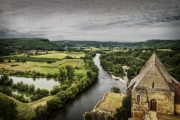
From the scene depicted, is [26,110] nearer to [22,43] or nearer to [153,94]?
[153,94]

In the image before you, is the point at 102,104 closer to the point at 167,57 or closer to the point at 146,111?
the point at 146,111

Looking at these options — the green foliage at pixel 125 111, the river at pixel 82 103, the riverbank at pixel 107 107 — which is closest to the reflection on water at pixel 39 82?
the river at pixel 82 103

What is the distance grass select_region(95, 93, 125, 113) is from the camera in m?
15.6

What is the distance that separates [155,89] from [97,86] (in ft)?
60.3

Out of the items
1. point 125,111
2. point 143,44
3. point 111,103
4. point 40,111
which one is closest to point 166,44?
point 143,44

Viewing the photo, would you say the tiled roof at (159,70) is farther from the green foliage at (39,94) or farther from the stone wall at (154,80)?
the green foliage at (39,94)

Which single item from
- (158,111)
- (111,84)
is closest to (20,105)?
(158,111)

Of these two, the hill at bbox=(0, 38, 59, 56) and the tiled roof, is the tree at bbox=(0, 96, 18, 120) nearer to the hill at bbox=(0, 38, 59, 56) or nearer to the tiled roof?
the hill at bbox=(0, 38, 59, 56)

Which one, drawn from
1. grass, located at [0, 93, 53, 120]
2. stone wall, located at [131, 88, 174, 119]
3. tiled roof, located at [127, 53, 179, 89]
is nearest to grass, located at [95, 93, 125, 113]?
tiled roof, located at [127, 53, 179, 89]

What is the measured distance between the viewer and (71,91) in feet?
77.5

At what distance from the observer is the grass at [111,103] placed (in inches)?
613

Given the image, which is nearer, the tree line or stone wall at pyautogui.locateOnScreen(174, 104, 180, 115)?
stone wall at pyautogui.locateOnScreen(174, 104, 180, 115)


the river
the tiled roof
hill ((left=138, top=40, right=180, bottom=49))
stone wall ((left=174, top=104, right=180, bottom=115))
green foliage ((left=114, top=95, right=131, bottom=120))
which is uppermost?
hill ((left=138, top=40, right=180, bottom=49))

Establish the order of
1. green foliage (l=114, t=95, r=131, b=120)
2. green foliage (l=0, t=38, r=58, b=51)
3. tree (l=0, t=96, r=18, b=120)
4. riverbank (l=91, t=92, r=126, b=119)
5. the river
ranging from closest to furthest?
green foliage (l=114, t=95, r=131, b=120), tree (l=0, t=96, r=18, b=120), riverbank (l=91, t=92, r=126, b=119), the river, green foliage (l=0, t=38, r=58, b=51)
